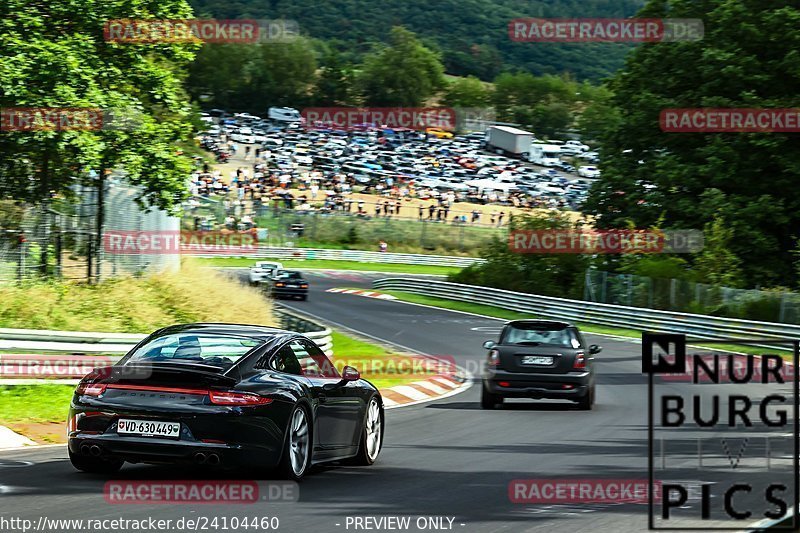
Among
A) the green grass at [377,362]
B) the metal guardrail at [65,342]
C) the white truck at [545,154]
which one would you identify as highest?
the white truck at [545,154]

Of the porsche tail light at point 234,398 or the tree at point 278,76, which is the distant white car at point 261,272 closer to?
the porsche tail light at point 234,398

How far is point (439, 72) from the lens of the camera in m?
170

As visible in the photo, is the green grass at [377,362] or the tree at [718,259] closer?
the green grass at [377,362]

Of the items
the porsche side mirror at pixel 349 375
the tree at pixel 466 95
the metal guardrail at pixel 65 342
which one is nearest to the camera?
the porsche side mirror at pixel 349 375

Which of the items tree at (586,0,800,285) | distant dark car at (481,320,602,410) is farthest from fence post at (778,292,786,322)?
distant dark car at (481,320,602,410)

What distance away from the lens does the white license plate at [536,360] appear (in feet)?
59.9

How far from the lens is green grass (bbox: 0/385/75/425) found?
1441cm

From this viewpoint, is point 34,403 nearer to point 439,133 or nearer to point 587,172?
point 587,172

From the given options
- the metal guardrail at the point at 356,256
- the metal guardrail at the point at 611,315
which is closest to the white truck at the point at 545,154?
the metal guardrail at the point at 356,256

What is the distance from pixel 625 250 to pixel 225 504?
3765cm

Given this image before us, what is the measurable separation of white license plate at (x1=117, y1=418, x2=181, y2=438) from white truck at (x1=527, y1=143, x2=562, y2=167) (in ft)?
336

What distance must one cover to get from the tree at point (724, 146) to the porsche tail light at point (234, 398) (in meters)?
34.6

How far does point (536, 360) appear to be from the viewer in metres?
18.3

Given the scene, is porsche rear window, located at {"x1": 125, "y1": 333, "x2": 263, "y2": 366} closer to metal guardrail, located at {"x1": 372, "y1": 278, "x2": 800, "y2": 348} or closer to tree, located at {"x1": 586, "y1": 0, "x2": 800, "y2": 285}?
metal guardrail, located at {"x1": 372, "y1": 278, "x2": 800, "y2": 348}
